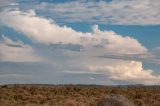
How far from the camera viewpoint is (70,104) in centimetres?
4372

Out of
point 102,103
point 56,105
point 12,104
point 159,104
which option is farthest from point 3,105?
point 159,104

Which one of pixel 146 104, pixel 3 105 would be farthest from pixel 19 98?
pixel 146 104

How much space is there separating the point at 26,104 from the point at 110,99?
11680 millimetres

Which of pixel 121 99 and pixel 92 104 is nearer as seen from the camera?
pixel 121 99

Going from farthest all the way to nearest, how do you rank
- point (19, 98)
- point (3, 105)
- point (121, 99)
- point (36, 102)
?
point (19, 98) → point (36, 102) → point (3, 105) → point (121, 99)

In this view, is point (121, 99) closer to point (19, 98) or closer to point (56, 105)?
point (56, 105)

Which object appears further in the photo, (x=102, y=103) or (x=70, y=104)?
(x=70, y=104)

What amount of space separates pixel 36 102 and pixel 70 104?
4837mm

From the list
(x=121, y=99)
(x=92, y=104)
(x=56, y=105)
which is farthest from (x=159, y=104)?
(x=121, y=99)

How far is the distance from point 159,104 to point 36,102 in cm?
1194

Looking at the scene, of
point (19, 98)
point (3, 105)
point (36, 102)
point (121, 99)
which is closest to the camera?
point (121, 99)

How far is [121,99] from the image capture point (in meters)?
35.2

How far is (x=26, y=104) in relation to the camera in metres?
44.6

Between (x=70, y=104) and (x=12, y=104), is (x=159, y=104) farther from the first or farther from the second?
(x=12, y=104)
